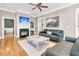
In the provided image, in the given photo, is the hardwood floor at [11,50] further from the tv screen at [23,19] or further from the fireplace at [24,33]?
the tv screen at [23,19]

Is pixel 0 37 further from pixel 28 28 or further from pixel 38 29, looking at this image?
pixel 38 29

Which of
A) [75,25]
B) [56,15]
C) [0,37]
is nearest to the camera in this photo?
[75,25]

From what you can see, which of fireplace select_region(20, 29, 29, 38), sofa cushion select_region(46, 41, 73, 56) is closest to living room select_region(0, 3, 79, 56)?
fireplace select_region(20, 29, 29, 38)

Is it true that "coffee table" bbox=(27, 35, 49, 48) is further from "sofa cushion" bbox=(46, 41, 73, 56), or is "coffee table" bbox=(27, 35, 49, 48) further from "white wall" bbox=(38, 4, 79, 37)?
"sofa cushion" bbox=(46, 41, 73, 56)

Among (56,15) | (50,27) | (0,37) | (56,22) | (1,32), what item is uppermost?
(56,15)

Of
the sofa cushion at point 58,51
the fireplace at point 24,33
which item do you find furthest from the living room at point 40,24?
the sofa cushion at point 58,51

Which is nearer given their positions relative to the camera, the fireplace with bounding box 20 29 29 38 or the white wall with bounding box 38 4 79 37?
the white wall with bounding box 38 4 79 37

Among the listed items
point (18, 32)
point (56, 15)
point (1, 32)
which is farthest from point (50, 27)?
point (1, 32)

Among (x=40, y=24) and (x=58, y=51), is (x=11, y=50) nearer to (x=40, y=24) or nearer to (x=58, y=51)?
(x=58, y=51)

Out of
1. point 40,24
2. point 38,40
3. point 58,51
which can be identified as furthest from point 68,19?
point 58,51

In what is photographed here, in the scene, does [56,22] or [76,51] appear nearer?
[76,51]

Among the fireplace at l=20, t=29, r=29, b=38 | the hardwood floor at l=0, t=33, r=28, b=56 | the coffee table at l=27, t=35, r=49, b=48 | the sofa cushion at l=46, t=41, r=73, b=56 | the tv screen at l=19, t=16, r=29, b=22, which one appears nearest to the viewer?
the sofa cushion at l=46, t=41, r=73, b=56

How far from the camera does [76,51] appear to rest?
134 cm

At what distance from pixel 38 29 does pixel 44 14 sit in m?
1.39
